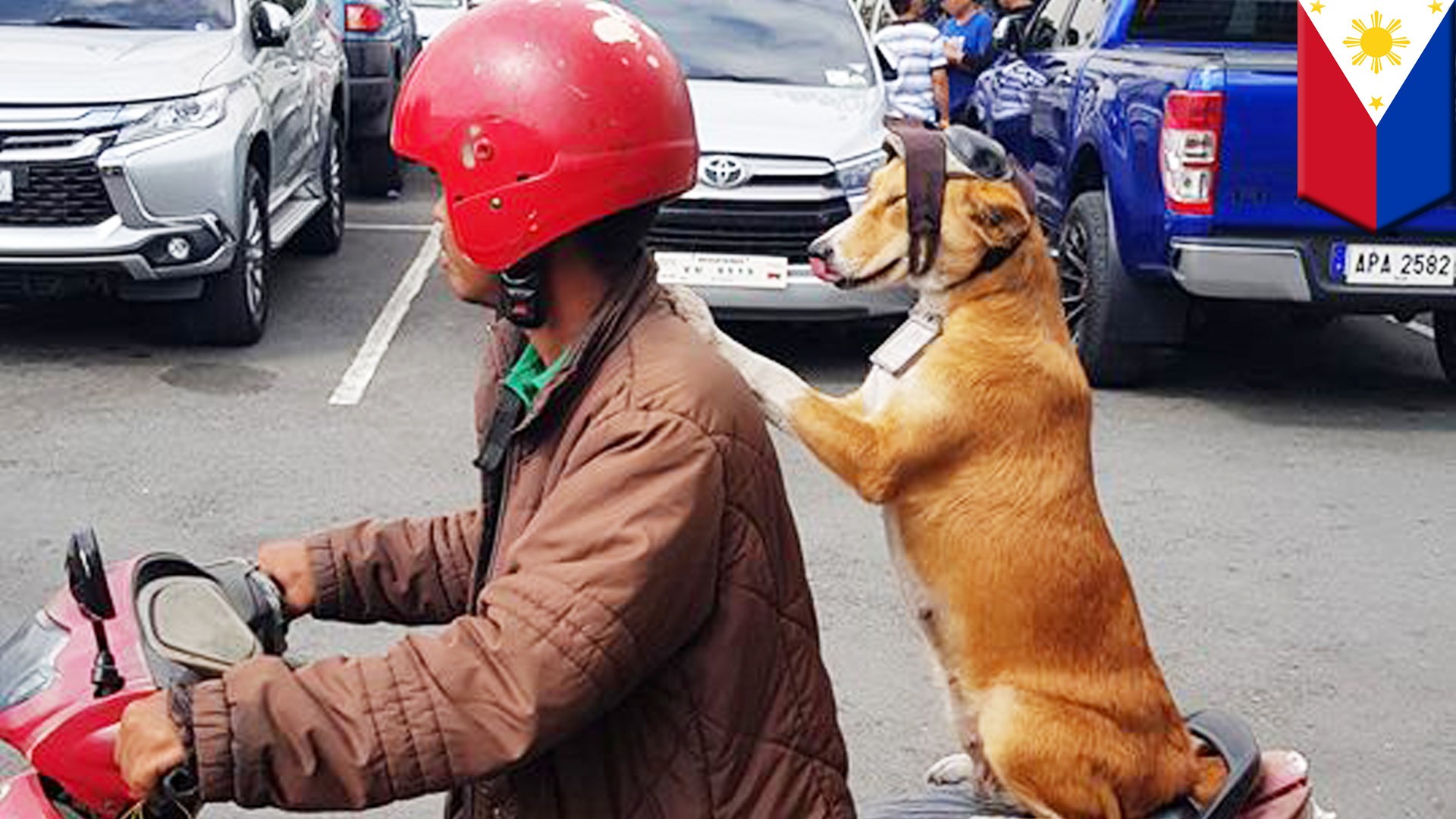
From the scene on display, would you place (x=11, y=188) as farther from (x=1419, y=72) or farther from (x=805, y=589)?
(x=805, y=589)

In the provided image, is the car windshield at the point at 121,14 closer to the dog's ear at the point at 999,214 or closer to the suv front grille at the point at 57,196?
the suv front grille at the point at 57,196

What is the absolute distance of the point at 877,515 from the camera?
22.6 ft

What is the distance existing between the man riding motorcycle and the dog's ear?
1277mm

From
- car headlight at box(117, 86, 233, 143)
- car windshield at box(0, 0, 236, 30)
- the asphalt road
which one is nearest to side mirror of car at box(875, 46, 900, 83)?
the asphalt road

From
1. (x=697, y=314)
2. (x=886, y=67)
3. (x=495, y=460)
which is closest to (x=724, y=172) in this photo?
(x=886, y=67)

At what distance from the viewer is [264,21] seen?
9180 mm

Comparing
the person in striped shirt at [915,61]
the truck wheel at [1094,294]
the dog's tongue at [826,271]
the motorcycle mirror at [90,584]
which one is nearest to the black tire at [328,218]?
the person in striped shirt at [915,61]

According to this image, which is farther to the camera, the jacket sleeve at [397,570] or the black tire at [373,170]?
the black tire at [373,170]

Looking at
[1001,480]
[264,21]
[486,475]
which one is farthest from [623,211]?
[264,21]

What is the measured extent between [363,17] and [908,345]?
10378 mm

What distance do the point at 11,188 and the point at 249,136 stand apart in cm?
107

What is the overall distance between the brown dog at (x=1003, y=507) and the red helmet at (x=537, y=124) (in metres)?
1.00

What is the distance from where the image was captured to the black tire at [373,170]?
13.9 m

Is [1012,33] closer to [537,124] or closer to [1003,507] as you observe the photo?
[1003,507]
